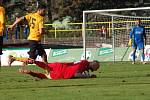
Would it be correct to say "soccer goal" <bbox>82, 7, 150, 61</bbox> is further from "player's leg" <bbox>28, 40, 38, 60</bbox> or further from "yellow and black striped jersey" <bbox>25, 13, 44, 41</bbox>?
"player's leg" <bbox>28, 40, 38, 60</bbox>

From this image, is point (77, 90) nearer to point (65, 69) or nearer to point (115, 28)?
point (65, 69)

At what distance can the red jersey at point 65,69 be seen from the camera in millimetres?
14804

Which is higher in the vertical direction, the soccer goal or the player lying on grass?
the player lying on grass

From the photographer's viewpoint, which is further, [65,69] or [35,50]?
[35,50]

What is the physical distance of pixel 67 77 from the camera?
15188mm

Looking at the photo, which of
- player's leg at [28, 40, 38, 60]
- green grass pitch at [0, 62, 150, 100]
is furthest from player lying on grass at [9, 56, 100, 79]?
player's leg at [28, 40, 38, 60]

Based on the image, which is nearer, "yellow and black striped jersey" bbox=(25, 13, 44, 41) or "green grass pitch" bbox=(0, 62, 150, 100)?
"green grass pitch" bbox=(0, 62, 150, 100)

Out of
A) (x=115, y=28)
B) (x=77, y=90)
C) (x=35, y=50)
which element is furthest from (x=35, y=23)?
(x=115, y=28)

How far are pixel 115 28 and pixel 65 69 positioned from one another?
2005 cm

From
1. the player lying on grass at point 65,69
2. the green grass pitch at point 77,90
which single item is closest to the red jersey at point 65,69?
the player lying on grass at point 65,69

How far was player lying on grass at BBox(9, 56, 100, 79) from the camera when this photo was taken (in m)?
14.8

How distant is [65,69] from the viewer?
588 inches

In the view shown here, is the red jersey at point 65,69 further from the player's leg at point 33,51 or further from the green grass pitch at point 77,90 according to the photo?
the player's leg at point 33,51

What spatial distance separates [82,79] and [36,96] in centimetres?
412
